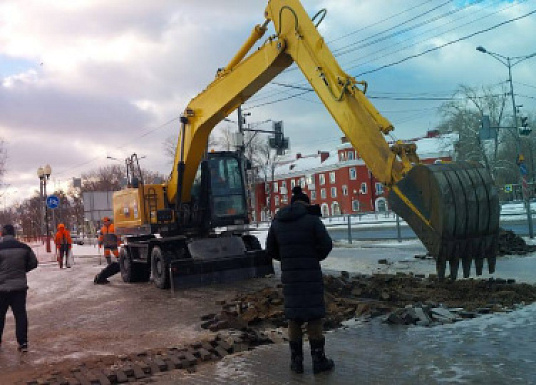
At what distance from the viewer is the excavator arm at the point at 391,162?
→ 698 centimetres

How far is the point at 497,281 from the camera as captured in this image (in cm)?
965

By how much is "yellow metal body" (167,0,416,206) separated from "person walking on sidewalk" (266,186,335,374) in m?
2.48

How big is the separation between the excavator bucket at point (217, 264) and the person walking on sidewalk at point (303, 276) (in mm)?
7454

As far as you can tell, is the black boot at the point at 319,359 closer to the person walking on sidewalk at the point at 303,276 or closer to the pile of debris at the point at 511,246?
the person walking on sidewalk at the point at 303,276

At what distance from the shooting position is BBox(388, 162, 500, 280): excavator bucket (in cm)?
691

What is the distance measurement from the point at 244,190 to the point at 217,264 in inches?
87.3

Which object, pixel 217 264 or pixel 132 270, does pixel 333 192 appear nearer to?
pixel 132 270

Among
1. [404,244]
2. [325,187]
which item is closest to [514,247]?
[404,244]

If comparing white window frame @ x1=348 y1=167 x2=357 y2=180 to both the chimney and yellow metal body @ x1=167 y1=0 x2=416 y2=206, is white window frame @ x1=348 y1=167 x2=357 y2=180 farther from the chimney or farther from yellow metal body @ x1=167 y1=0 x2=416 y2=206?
yellow metal body @ x1=167 y1=0 x2=416 y2=206

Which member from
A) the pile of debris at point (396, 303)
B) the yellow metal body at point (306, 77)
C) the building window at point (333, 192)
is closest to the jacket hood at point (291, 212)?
the yellow metal body at point (306, 77)

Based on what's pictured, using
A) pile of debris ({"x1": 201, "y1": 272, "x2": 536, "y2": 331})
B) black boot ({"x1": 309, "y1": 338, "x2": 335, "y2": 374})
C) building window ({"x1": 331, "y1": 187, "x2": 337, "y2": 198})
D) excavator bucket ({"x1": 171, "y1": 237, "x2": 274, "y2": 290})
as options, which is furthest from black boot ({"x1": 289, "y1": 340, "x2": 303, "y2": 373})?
building window ({"x1": 331, "y1": 187, "x2": 337, "y2": 198})

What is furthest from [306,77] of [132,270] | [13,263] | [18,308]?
[132,270]

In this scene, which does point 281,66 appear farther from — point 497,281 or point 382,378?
point 382,378

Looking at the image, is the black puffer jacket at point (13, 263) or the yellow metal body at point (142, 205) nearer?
the black puffer jacket at point (13, 263)
